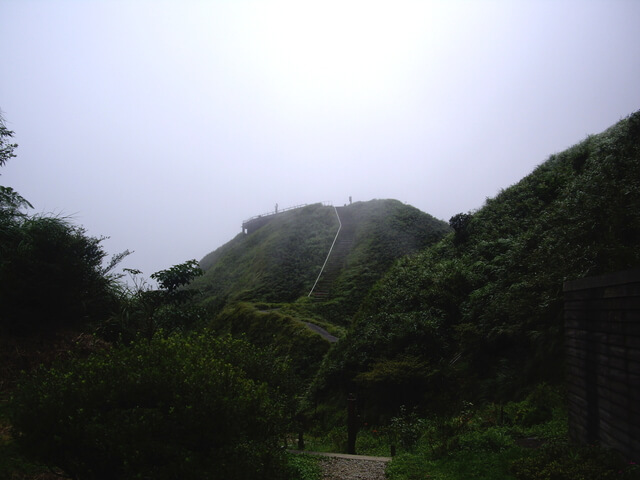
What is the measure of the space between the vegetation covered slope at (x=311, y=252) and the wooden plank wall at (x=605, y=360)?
21.9 meters

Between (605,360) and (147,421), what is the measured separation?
18.1ft

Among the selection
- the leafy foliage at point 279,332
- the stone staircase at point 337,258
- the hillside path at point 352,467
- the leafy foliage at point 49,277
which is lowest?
the hillside path at point 352,467

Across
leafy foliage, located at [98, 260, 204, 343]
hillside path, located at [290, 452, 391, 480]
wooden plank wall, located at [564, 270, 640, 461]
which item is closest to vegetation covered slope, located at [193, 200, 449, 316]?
leafy foliage, located at [98, 260, 204, 343]

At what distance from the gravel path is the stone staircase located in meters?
21.0

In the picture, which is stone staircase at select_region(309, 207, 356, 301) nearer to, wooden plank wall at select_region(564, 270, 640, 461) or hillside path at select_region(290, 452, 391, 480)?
hillside path at select_region(290, 452, 391, 480)

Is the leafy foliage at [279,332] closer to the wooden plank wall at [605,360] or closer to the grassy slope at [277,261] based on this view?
the grassy slope at [277,261]

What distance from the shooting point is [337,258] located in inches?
1454

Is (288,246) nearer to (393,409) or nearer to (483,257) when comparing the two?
(483,257)

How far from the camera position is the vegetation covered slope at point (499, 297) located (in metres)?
10.5

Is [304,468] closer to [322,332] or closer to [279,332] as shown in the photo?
[322,332]

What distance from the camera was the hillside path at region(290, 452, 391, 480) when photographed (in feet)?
25.2

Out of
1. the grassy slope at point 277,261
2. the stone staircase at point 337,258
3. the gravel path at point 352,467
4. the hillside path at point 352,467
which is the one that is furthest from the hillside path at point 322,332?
the gravel path at point 352,467

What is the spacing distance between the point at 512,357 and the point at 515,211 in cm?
1018

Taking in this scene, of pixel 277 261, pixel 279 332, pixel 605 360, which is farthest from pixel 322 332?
pixel 605 360
